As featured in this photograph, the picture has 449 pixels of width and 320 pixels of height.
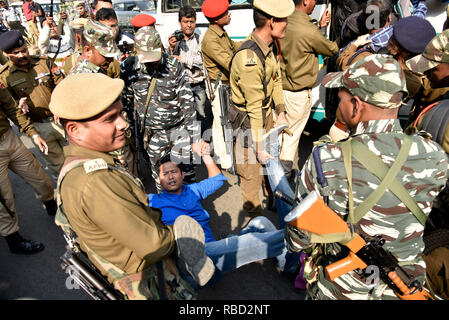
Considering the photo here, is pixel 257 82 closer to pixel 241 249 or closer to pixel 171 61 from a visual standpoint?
pixel 171 61

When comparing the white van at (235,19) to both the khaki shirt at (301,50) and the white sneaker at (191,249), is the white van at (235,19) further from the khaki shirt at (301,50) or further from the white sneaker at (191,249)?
the white sneaker at (191,249)

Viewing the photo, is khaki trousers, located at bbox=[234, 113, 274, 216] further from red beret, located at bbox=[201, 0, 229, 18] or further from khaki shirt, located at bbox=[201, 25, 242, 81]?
red beret, located at bbox=[201, 0, 229, 18]

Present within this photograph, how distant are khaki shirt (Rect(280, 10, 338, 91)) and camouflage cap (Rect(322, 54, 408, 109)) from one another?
78.0 inches

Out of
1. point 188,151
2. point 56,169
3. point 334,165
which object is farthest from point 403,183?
point 56,169

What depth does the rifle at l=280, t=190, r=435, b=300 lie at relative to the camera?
1.25 metres

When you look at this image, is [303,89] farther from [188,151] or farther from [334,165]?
[334,165]

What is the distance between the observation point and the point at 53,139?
3.63m

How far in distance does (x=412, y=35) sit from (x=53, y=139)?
405 centimetres

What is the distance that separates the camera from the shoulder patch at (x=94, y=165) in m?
1.27

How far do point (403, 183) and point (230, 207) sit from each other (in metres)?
2.61

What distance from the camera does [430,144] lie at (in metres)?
1.33

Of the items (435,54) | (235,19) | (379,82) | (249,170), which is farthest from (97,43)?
(435,54)

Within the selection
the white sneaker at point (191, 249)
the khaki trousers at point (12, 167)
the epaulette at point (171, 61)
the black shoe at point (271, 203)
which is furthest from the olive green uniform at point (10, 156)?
the black shoe at point (271, 203)

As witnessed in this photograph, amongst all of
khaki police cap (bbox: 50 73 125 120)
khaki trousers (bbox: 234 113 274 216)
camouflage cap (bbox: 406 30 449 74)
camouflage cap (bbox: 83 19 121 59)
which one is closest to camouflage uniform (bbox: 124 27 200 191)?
camouflage cap (bbox: 83 19 121 59)
